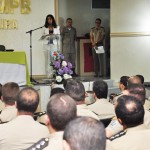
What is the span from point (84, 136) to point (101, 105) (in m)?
2.34

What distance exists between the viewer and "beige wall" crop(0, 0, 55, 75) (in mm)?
8698

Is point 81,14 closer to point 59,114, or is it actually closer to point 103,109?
point 103,109

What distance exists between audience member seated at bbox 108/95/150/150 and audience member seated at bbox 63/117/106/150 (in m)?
0.70

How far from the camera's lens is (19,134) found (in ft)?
7.52

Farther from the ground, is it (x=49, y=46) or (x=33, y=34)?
(x=33, y=34)

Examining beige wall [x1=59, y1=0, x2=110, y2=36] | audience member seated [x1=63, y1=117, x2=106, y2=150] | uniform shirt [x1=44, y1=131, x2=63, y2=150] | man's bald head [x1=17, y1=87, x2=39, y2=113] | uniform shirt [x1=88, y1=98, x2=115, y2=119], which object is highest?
beige wall [x1=59, y1=0, x2=110, y2=36]

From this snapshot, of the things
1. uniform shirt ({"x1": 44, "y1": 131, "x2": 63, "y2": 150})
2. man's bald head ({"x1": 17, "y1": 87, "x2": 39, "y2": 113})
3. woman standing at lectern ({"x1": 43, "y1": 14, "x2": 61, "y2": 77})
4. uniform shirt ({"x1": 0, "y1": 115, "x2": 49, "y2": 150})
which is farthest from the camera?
woman standing at lectern ({"x1": 43, "y1": 14, "x2": 61, "y2": 77})

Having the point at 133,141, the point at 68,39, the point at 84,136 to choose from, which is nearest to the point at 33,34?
the point at 68,39

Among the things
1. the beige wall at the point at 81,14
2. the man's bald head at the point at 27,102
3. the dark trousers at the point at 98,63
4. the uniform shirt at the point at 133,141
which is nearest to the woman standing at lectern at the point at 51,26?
the dark trousers at the point at 98,63

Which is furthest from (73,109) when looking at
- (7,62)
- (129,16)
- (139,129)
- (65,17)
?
(65,17)

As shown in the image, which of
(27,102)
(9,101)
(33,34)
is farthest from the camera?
(33,34)

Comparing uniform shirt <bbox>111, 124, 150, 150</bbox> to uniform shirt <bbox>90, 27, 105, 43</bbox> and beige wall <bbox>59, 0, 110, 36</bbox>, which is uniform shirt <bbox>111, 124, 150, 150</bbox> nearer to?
uniform shirt <bbox>90, 27, 105, 43</bbox>

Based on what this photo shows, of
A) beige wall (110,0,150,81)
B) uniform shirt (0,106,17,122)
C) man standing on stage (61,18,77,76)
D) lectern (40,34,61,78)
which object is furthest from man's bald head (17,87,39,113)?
man standing on stage (61,18,77,76)

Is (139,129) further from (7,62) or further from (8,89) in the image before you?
(7,62)
